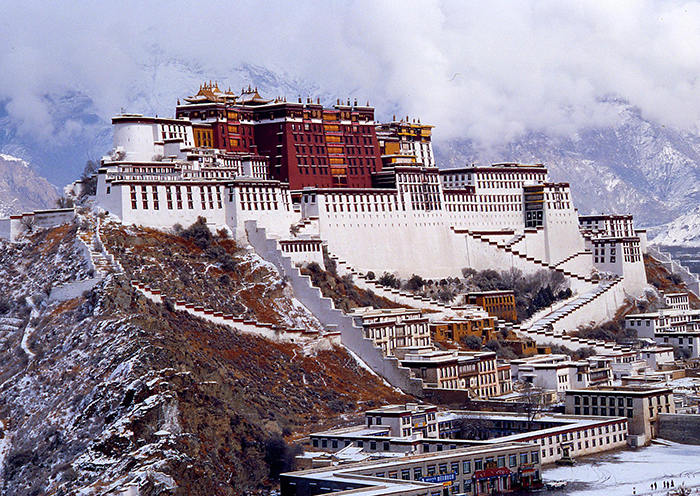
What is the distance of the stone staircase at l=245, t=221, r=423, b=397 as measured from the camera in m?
125

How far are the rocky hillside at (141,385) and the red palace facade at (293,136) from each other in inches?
711

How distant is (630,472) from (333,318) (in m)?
30.0

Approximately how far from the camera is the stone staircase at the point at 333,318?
411 feet

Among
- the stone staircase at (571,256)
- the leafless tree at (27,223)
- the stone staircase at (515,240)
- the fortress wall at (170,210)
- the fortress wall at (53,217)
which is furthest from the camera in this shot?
the stone staircase at (571,256)

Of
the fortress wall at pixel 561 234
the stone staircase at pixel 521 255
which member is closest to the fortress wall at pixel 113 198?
the stone staircase at pixel 521 255

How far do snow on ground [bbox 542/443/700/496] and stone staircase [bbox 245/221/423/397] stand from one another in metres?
17.7

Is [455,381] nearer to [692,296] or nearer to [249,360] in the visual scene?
[249,360]

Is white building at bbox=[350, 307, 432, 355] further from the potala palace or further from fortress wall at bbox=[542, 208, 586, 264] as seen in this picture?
fortress wall at bbox=[542, 208, 586, 264]

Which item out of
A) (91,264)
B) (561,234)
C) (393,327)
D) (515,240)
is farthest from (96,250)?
(561,234)

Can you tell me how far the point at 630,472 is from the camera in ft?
349

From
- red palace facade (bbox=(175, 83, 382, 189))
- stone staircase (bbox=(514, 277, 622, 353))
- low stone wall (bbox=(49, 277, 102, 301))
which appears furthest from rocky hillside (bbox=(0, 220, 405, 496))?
stone staircase (bbox=(514, 277, 622, 353))

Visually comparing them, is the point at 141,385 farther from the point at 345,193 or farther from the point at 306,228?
the point at 345,193

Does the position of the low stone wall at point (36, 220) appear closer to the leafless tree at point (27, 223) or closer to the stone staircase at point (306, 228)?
the leafless tree at point (27, 223)

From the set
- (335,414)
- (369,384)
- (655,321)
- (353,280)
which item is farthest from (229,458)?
(655,321)
